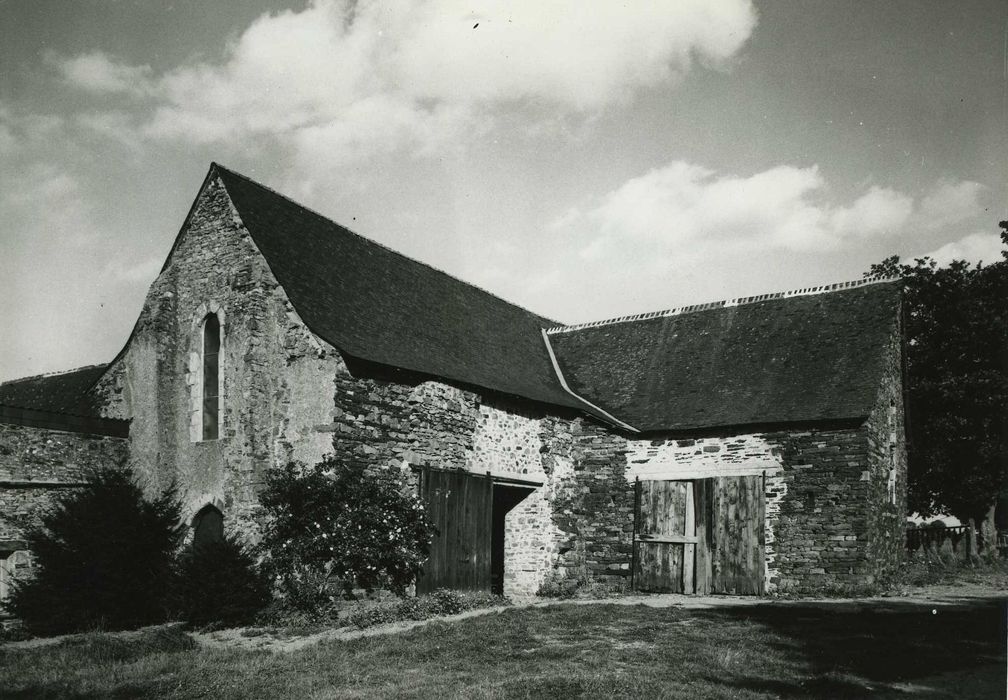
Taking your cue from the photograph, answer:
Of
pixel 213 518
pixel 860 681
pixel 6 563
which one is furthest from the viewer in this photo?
pixel 213 518

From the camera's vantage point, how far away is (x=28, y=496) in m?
12.6

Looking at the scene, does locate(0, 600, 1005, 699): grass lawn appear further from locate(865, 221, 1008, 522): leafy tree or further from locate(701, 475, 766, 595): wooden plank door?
locate(865, 221, 1008, 522): leafy tree

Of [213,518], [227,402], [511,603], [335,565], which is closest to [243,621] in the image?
[335,565]

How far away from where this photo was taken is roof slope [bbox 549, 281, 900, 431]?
1605cm

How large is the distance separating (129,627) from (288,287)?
5.72 meters

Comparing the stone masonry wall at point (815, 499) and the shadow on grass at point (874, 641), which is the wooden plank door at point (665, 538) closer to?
the stone masonry wall at point (815, 499)

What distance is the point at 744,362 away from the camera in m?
18.1

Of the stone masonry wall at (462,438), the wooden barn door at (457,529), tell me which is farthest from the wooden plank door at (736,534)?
the wooden barn door at (457,529)

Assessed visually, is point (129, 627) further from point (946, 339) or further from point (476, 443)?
point (946, 339)

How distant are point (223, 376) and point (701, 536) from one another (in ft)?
31.3

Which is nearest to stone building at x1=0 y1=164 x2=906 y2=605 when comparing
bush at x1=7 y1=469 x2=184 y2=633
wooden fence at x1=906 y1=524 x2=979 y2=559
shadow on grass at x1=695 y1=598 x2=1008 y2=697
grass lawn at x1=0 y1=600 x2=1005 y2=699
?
bush at x1=7 y1=469 x2=184 y2=633

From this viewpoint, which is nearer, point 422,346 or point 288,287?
point 288,287

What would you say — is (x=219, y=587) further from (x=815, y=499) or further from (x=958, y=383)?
(x=958, y=383)

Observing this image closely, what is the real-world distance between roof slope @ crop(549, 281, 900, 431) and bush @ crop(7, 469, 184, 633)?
9915 millimetres
